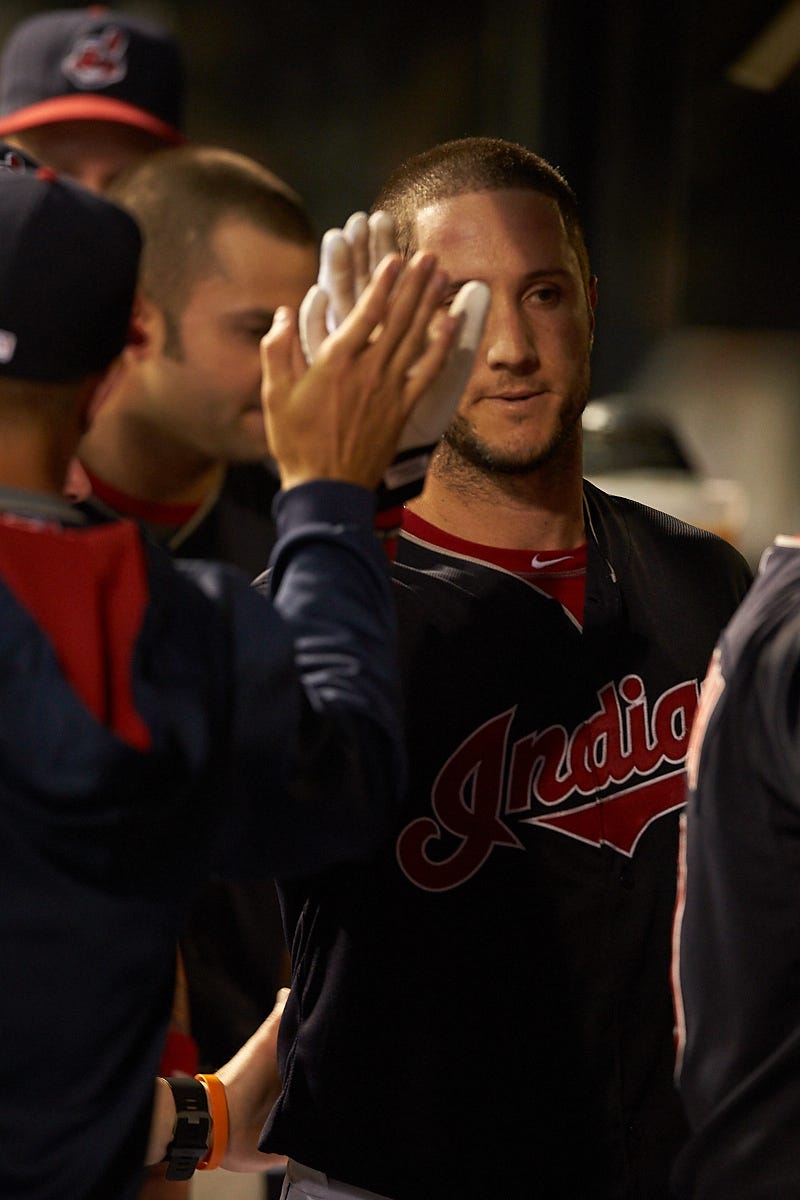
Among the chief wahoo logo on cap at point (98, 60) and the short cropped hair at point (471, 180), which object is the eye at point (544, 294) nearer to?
the short cropped hair at point (471, 180)

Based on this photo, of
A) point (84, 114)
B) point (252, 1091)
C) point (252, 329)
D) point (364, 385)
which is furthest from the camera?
point (84, 114)

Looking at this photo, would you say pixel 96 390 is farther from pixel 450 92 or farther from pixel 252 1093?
pixel 450 92

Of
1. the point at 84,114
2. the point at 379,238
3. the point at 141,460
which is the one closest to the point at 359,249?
the point at 379,238

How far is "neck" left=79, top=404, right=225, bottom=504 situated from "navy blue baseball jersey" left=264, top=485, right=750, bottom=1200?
0.96m

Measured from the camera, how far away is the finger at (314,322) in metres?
1.56

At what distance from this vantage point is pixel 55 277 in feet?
4.49

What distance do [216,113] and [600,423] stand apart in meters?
2.11

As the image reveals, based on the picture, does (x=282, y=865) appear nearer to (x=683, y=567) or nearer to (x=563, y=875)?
(x=563, y=875)

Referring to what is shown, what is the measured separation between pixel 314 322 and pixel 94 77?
2285 millimetres

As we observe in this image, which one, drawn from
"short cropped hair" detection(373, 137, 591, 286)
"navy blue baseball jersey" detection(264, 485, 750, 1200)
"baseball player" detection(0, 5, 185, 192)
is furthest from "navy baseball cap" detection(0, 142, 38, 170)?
"baseball player" detection(0, 5, 185, 192)

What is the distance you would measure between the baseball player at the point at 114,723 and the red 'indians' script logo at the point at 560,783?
342 millimetres

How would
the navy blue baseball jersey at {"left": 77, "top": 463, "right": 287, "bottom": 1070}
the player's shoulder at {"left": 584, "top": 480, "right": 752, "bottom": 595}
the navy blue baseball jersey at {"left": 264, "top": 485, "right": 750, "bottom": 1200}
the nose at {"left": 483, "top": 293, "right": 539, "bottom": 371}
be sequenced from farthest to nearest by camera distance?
the navy blue baseball jersey at {"left": 77, "top": 463, "right": 287, "bottom": 1070}, the player's shoulder at {"left": 584, "top": 480, "right": 752, "bottom": 595}, the nose at {"left": 483, "top": 293, "right": 539, "bottom": 371}, the navy blue baseball jersey at {"left": 264, "top": 485, "right": 750, "bottom": 1200}

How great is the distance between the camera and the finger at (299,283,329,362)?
1562mm

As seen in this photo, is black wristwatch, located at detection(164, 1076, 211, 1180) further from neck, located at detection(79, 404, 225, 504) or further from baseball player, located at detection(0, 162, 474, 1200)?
neck, located at detection(79, 404, 225, 504)
